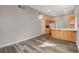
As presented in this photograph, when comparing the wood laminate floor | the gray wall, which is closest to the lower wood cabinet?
the wood laminate floor

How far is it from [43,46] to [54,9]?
34.4 inches

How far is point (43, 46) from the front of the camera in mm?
2219

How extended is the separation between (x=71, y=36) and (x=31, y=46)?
3.13 feet

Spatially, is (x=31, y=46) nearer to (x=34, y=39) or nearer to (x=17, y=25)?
(x=34, y=39)

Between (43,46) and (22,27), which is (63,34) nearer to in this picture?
(43,46)

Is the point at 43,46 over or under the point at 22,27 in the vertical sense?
under

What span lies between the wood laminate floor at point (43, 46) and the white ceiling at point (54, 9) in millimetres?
567

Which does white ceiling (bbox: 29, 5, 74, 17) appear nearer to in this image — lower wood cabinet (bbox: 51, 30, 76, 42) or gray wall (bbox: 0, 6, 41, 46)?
gray wall (bbox: 0, 6, 41, 46)

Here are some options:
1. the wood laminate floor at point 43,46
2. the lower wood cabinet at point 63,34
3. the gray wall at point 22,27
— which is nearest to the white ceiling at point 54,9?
the gray wall at point 22,27

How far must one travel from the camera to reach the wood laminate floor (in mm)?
2127

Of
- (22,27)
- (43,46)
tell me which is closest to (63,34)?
(43,46)
